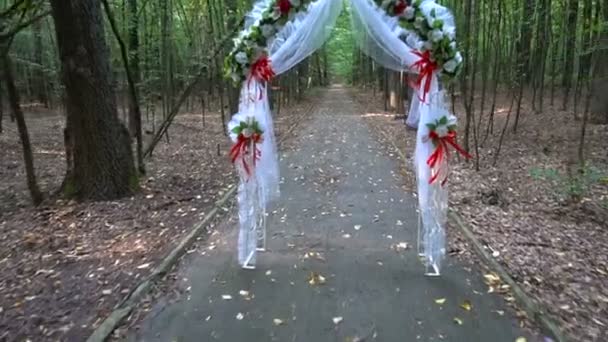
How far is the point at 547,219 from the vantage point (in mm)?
7344

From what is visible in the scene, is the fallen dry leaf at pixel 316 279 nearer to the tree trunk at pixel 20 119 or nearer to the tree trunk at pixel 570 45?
the tree trunk at pixel 20 119

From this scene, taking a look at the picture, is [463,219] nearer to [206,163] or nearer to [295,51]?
[295,51]

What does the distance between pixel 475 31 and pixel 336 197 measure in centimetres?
583

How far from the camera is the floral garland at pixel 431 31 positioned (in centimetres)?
507

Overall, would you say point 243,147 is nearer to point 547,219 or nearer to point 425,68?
point 425,68

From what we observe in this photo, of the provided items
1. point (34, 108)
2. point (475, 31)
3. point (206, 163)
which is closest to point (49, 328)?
point (206, 163)

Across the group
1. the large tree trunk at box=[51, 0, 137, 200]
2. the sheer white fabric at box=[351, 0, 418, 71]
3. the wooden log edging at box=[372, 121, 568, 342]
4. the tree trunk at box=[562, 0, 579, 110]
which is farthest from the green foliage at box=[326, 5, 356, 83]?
the tree trunk at box=[562, 0, 579, 110]

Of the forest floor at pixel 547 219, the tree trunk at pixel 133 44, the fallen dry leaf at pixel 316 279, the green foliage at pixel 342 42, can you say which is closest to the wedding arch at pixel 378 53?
the fallen dry leaf at pixel 316 279

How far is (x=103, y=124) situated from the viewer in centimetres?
774

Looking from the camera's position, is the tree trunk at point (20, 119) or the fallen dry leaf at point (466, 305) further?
the tree trunk at point (20, 119)

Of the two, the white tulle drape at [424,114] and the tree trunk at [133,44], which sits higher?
the tree trunk at [133,44]

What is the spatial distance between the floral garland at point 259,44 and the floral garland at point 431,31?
0.91m

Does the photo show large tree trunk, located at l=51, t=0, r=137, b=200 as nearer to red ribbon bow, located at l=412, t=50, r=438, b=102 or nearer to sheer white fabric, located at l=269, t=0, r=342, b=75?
sheer white fabric, located at l=269, t=0, r=342, b=75

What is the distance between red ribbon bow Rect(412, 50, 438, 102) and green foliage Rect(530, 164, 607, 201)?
12.2 ft
